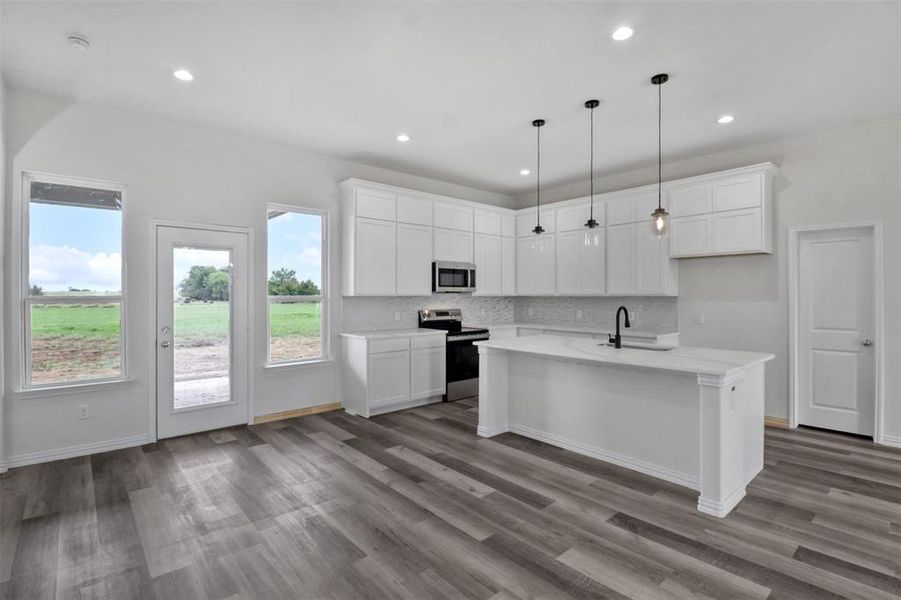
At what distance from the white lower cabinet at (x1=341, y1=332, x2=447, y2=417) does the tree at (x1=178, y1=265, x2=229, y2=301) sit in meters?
1.41

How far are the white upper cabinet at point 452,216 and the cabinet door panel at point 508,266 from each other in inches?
30.3

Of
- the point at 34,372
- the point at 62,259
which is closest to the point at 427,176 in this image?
the point at 62,259

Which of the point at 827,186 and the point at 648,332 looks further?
the point at 648,332

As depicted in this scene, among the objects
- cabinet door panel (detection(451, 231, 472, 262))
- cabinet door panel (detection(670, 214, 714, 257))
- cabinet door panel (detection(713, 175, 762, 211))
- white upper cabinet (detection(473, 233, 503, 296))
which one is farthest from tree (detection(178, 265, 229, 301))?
cabinet door panel (detection(713, 175, 762, 211))

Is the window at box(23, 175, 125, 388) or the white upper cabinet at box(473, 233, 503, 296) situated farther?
the white upper cabinet at box(473, 233, 503, 296)

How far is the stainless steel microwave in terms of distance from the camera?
19.9 feet

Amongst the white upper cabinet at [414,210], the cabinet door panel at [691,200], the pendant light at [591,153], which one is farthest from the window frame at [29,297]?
the cabinet door panel at [691,200]

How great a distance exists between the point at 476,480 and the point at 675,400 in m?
1.53

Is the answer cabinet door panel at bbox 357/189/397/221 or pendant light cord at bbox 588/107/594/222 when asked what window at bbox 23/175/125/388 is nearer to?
cabinet door panel at bbox 357/189/397/221

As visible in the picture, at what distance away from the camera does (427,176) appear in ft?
20.8

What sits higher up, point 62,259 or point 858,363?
point 62,259

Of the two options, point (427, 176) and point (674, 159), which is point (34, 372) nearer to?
point (427, 176)

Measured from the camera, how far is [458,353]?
593 centimetres

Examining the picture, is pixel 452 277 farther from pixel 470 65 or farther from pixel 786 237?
pixel 786 237
